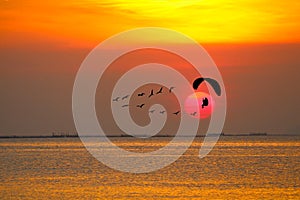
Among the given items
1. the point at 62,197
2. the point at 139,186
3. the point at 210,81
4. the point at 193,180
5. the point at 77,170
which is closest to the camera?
the point at 210,81

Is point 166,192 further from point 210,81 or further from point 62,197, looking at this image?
point 210,81

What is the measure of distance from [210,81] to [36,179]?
20.5 meters

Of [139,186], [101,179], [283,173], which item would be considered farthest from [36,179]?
[283,173]

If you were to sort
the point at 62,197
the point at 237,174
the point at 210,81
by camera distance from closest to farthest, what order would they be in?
the point at 210,81, the point at 62,197, the point at 237,174

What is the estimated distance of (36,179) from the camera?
5709cm

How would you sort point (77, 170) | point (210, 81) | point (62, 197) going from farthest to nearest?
point (77, 170)
point (62, 197)
point (210, 81)

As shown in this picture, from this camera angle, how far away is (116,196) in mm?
45000

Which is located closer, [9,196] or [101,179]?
[9,196]

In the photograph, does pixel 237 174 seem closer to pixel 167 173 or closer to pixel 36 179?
pixel 167 173

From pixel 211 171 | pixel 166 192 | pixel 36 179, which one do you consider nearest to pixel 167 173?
pixel 211 171

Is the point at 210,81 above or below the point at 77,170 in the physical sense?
above

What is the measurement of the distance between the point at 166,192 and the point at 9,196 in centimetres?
772

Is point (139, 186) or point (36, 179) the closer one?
point (139, 186)

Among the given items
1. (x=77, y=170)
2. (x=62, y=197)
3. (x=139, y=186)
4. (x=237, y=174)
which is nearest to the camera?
(x=62, y=197)
